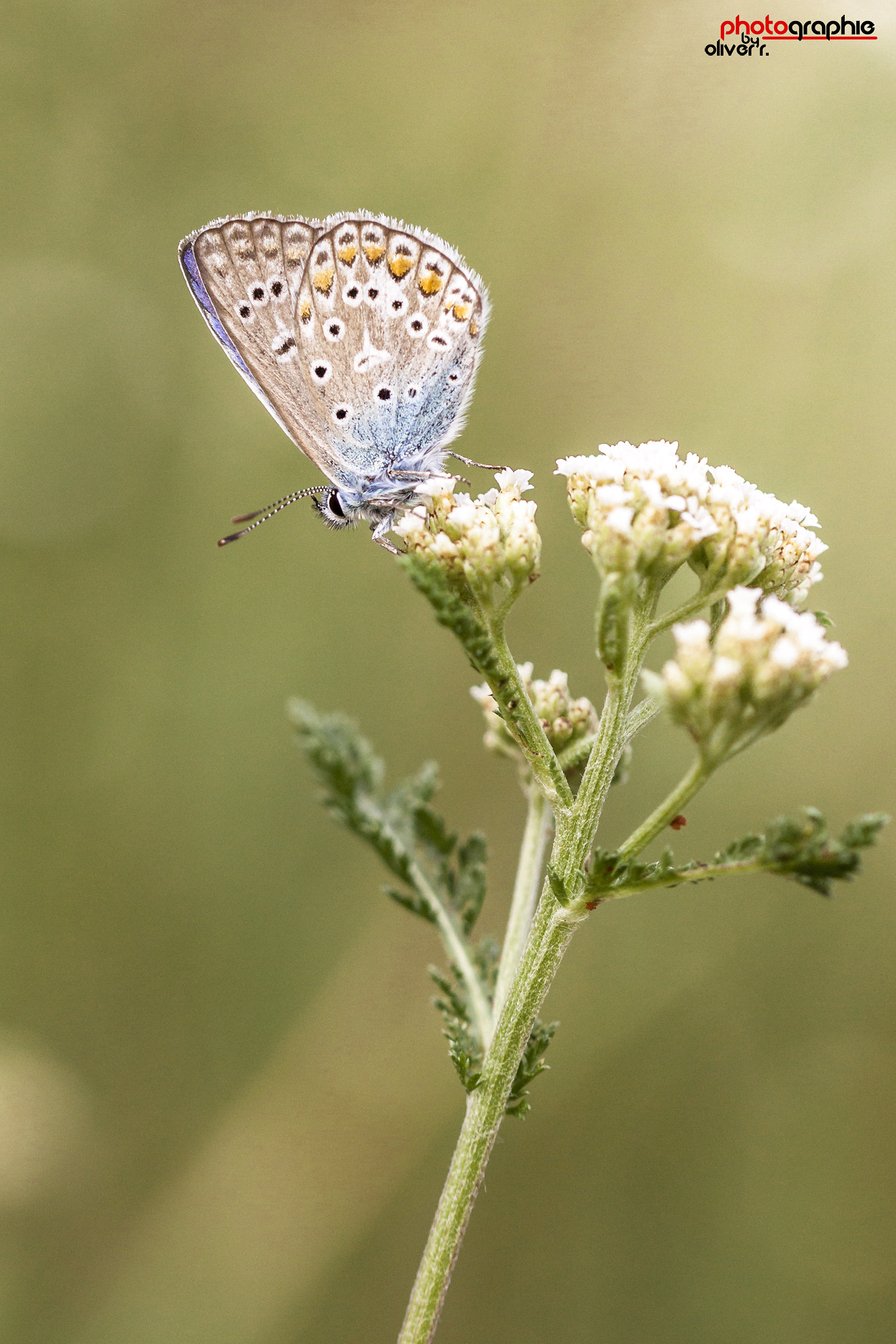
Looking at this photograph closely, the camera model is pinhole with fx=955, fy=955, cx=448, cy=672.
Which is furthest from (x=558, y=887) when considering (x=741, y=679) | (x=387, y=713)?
(x=387, y=713)

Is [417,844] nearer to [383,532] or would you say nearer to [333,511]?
[383,532]

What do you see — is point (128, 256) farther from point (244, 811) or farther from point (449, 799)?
point (449, 799)

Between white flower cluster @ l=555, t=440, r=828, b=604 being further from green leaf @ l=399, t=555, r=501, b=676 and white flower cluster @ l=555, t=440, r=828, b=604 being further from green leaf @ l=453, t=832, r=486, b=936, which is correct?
green leaf @ l=453, t=832, r=486, b=936

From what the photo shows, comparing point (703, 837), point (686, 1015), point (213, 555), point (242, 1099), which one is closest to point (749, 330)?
point (703, 837)

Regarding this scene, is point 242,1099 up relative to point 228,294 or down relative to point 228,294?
down

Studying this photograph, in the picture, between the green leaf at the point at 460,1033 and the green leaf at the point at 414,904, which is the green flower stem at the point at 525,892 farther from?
the green leaf at the point at 414,904

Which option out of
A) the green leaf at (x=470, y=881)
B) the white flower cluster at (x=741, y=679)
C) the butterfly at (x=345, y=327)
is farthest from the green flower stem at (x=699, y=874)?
the butterfly at (x=345, y=327)
